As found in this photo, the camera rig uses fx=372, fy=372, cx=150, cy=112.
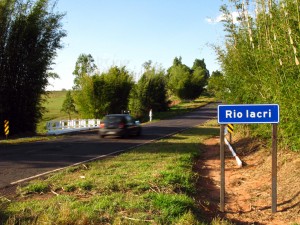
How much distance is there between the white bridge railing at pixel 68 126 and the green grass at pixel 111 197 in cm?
1599

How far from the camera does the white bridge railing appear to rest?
2533 centimetres

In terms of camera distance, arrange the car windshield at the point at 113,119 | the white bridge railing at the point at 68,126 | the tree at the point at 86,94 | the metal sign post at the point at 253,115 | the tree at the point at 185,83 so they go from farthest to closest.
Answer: the tree at the point at 185,83 < the tree at the point at 86,94 < the white bridge railing at the point at 68,126 < the car windshield at the point at 113,119 < the metal sign post at the point at 253,115

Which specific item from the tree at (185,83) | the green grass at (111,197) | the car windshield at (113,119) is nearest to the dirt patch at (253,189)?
the green grass at (111,197)

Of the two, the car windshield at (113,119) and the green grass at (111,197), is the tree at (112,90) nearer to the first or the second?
the car windshield at (113,119)

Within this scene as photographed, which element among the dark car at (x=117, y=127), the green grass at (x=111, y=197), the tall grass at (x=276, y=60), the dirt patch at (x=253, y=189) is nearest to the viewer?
the green grass at (x=111, y=197)

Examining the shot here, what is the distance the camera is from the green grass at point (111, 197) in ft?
16.1

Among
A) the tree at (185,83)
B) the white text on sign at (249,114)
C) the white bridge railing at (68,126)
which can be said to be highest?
the tree at (185,83)

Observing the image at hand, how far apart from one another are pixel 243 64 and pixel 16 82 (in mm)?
14640

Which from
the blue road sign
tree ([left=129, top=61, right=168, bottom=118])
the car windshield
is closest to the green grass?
the blue road sign

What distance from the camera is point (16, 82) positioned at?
71.3 ft

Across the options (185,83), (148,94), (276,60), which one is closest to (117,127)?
(276,60)

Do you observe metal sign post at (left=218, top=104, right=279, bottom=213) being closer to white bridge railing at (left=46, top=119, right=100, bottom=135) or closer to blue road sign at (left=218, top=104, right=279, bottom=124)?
blue road sign at (left=218, top=104, right=279, bottom=124)

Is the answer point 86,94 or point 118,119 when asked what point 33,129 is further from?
point 86,94

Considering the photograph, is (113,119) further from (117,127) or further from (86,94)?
(86,94)
